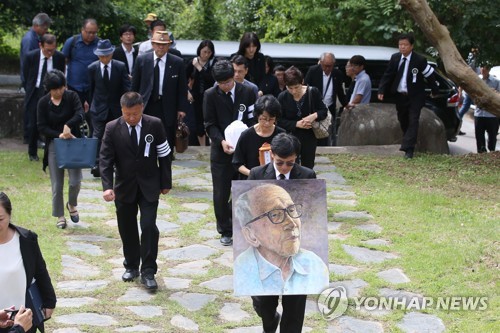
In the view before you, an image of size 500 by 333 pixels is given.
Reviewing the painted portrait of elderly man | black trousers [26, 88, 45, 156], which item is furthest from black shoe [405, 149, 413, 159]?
the painted portrait of elderly man

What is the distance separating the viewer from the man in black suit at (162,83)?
37.5 feet

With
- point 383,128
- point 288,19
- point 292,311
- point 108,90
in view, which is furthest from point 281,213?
point 288,19

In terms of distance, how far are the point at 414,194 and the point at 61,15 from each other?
26.6 ft

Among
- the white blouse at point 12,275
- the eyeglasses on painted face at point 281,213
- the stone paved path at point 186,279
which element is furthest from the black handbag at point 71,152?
the white blouse at point 12,275

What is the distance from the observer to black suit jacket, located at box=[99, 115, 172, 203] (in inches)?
336

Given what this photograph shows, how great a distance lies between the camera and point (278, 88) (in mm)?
13469

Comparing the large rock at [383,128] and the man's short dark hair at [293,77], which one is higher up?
the man's short dark hair at [293,77]

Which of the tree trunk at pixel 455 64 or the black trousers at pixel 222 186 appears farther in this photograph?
the tree trunk at pixel 455 64

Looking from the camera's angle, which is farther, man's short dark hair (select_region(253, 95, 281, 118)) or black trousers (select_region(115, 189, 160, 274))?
black trousers (select_region(115, 189, 160, 274))

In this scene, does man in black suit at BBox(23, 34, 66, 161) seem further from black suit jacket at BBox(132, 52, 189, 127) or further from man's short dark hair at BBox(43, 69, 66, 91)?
man's short dark hair at BBox(43, 69, 66, 91)

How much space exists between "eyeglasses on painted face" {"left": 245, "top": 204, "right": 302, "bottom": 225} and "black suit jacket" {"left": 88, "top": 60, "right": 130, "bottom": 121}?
604cm

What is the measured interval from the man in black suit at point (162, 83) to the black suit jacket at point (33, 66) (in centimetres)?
229

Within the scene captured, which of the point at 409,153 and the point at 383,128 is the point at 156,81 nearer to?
the point at 409,153

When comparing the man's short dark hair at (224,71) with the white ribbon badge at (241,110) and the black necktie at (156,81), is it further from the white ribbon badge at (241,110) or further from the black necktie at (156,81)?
the black necktie at (156,81)
